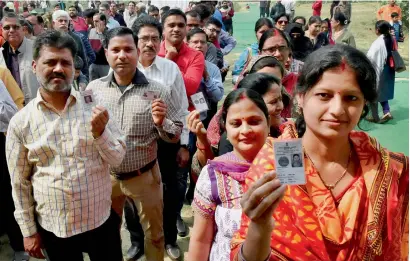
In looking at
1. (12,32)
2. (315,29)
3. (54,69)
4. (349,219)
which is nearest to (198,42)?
(12,32)

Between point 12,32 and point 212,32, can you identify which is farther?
point 212,32

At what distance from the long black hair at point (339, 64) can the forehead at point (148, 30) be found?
6.45ft

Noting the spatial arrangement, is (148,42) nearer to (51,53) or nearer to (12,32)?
(51,53)

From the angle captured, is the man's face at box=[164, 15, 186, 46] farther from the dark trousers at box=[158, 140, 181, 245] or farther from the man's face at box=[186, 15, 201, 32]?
the man's face at box=[186, 15, 201, 32]

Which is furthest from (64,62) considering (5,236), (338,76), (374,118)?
(374,118)

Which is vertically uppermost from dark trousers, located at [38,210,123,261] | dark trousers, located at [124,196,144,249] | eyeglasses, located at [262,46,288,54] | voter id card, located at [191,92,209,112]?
eyeglasses, located at [262,46,288,54]

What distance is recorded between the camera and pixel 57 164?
6.75ft

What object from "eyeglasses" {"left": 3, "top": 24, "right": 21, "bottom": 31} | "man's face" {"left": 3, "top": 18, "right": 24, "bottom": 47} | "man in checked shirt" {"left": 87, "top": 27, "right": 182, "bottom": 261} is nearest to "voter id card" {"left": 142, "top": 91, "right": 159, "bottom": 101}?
"man in checked shirt" {"left": 87, "top": 27, "right": 182, "bottom": 261}

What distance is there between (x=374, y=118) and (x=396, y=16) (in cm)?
427

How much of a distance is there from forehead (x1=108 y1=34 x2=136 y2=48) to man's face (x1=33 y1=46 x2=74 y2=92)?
487 millimetres

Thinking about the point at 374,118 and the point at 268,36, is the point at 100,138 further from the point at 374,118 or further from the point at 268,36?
the point at 374,118

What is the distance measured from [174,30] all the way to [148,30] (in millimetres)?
478

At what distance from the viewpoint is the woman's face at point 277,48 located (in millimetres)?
3342

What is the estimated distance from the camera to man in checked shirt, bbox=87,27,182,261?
2576 mm
